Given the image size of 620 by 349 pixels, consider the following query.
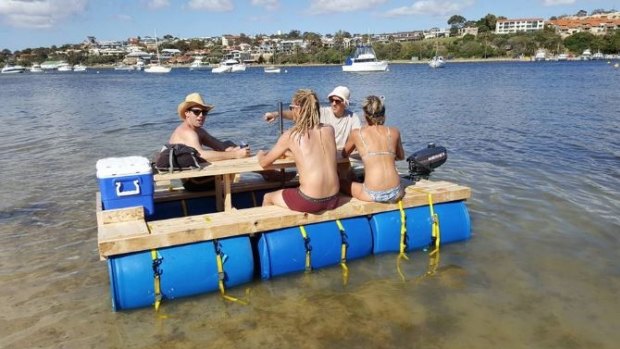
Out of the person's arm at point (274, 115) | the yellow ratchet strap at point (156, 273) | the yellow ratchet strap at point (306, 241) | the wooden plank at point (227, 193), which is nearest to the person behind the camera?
the yellow ratchet strap at point (156, 273)

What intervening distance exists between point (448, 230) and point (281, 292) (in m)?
2.63

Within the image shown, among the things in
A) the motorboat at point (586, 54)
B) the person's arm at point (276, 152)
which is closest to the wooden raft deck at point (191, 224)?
the person's arm at point (276, 152)

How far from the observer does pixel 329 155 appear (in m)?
5.61

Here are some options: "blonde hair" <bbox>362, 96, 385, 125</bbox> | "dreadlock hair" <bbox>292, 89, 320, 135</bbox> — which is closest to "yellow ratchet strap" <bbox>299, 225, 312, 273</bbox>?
"dreadlock hair" <bbox>292, 89, 320, 135</bbox>

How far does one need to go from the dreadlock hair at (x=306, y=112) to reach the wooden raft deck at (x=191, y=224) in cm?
100

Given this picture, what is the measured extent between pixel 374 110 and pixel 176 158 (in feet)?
8.08

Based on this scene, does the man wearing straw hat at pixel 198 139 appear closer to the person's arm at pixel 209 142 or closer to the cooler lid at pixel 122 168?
the person's arm at pixel 209 142

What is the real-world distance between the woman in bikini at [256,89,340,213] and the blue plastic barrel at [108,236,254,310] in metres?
0.83

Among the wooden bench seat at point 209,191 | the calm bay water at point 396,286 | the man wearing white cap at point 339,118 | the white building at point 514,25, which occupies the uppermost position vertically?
the white building at point 514,25

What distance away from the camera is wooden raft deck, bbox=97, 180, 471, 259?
4871 mm

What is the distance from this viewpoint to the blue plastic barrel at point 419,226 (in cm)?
630

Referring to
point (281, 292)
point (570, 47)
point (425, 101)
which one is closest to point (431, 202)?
point (281, 292)

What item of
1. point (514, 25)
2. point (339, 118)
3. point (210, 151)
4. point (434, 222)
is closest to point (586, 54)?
point (514, 25)

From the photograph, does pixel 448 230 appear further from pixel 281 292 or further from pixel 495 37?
pixel 495 37
